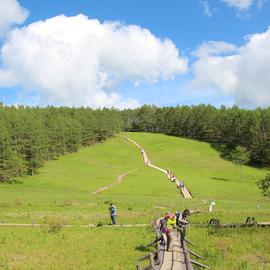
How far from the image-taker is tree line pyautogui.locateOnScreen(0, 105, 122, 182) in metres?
100

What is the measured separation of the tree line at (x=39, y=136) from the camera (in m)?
100

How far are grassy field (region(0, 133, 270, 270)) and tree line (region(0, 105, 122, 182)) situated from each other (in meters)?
4.63

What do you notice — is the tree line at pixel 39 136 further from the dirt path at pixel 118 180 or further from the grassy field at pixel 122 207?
the dirt path at pixel 118 180

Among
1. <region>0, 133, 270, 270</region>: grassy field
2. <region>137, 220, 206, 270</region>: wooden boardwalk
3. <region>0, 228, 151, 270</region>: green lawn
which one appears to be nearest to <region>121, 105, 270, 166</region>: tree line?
<region>0, 133, 270, 270</region>: grassy field

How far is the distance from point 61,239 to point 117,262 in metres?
9.66

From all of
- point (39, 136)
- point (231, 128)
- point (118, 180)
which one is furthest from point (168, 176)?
point (231, 128)

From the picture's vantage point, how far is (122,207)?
189 feet

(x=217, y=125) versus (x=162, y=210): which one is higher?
(x=217, y=125)

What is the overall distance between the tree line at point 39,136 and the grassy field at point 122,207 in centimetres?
463

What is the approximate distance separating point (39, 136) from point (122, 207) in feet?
202

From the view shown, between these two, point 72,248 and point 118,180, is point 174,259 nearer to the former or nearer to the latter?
point 72,248

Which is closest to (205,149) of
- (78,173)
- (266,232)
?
(78,173)

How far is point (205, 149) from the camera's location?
151500 mm

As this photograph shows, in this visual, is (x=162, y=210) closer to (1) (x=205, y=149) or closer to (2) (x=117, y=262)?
(2) (x=117, y=262)
